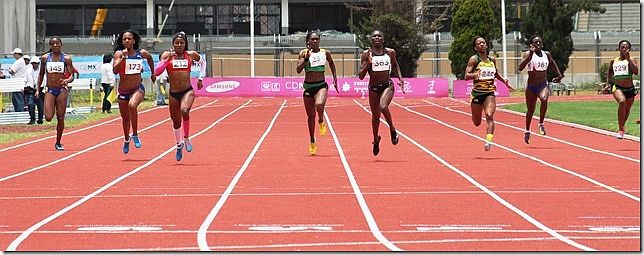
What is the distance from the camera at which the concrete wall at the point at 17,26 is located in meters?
47.9

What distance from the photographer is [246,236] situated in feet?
32.2

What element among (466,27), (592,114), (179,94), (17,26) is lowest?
→ (592,114)

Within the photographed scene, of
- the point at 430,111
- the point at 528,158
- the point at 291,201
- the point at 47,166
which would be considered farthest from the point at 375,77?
the point at 430,111

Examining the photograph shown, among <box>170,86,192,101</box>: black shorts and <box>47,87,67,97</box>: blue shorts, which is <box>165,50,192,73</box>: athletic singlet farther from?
<box>47,87,67,97</box>: blue shorts

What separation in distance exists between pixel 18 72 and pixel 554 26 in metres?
36.2

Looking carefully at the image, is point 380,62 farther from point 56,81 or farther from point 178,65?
point 56,81

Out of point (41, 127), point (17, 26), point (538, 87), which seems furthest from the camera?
point (17, 26)

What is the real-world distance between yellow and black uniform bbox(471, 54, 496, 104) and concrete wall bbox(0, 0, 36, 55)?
30833 mm

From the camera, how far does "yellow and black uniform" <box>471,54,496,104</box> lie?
64.0 feet

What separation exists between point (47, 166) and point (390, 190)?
6064 millimetres

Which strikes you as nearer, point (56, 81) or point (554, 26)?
point (56, 81)

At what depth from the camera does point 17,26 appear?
4972 centimetres

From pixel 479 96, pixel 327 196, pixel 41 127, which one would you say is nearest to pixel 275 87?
pixel 41 127

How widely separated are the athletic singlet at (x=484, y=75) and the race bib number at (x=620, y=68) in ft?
11.6
